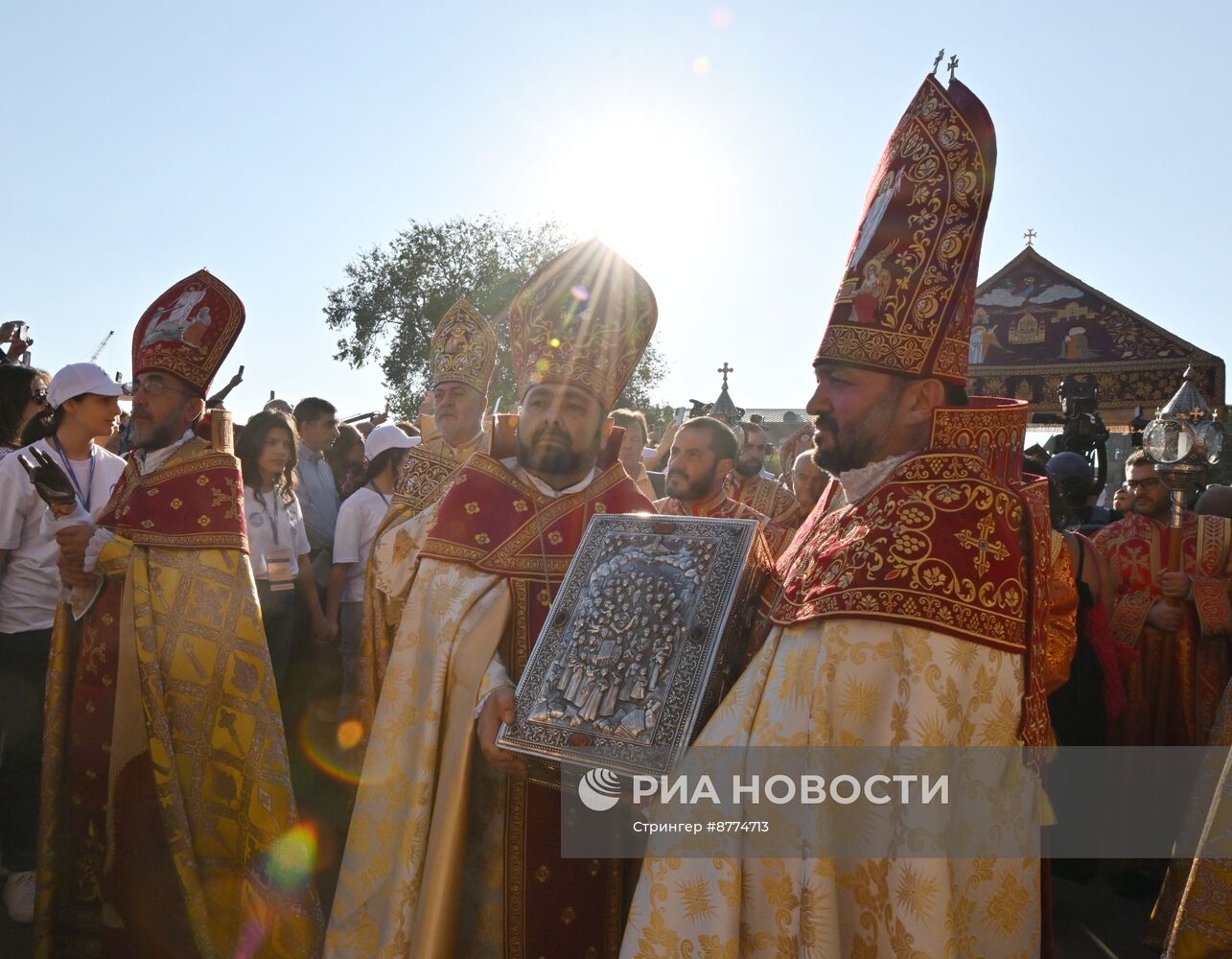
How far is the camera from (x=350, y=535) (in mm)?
6965

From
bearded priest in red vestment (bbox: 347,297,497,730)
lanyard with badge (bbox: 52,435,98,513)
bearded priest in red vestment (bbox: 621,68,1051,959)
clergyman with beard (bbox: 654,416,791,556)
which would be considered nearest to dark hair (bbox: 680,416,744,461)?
clergyman with beard (bbox: 654,416,791,556)

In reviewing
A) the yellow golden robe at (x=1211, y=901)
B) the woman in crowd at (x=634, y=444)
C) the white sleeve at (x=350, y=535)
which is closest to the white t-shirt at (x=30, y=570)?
the white sleeve at (x=350, y=535)

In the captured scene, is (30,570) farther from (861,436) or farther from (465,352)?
(861,436)

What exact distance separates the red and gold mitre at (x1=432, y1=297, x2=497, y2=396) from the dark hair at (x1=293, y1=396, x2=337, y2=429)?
2.18 m

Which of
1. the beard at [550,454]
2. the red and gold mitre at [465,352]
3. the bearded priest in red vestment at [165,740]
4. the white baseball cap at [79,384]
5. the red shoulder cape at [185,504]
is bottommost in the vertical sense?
the bearded priest in red vestment at [165,740]

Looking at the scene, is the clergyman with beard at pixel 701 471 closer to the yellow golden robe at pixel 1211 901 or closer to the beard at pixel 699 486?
the beard at pixel 699 486

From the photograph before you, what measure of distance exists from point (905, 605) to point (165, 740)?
10.8ft

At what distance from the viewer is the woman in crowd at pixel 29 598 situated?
15.5ft

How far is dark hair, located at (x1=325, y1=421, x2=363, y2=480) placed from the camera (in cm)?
927

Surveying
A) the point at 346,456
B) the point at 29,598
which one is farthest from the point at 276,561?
the point at 346,456

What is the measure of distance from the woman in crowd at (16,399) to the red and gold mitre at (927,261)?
4.71m

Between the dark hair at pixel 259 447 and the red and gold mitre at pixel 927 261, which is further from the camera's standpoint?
the dark hair at pixel 259 447

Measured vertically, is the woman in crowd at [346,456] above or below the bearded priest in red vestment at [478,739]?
above

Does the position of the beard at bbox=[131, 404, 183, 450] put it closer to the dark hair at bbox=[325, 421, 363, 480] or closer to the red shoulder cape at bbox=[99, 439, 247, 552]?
the red shoulder cape at bbox=[99, 439, 247, 552]
